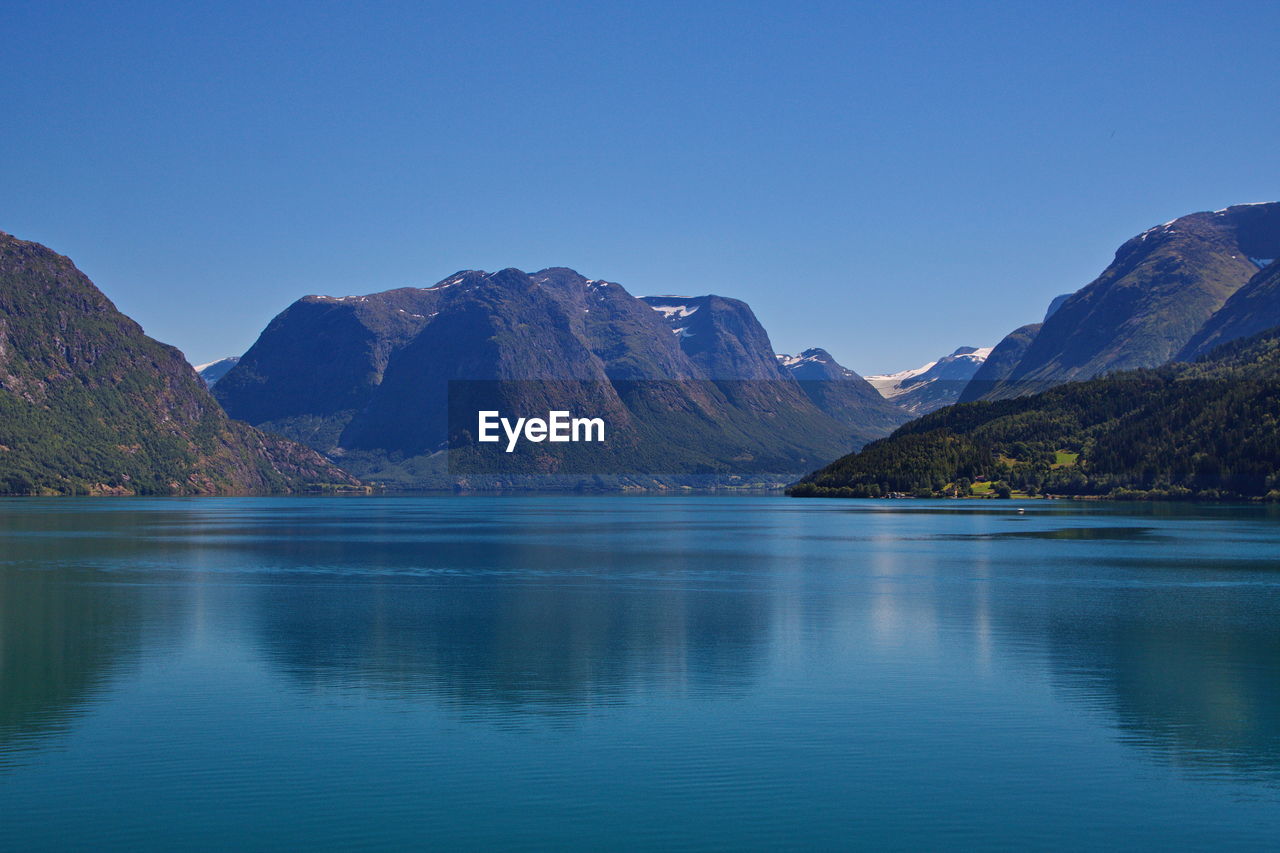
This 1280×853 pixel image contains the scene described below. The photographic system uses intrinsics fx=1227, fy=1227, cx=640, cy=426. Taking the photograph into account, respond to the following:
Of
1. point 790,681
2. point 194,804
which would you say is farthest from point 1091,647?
point 194,804

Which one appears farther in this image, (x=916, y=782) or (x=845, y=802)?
(x=916, y=782)

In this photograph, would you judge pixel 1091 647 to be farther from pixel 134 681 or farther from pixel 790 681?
pixel 134 681

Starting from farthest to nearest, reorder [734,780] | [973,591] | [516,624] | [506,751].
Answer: [973,591] < [516,624] < [506,751] < [734,780]

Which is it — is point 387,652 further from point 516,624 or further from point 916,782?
point 916,782

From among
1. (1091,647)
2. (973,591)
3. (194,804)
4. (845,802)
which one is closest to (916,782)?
A: (845,802)

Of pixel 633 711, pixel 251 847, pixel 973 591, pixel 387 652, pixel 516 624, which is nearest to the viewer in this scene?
pixel 251 847

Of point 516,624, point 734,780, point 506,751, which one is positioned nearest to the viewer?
point 734,780
